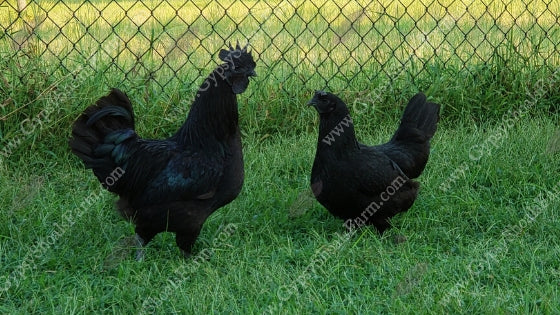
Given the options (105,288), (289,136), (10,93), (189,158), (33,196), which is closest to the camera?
(105,288)

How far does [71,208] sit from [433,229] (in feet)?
6.53

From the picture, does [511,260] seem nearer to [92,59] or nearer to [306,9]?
[92,59]

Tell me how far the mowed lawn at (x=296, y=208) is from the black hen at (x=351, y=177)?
0.14m

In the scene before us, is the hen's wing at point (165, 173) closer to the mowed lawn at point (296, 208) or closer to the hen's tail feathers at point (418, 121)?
the mowed lawn at point (296, 208)

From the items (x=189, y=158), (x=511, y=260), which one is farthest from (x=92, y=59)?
(x=511, y=260)

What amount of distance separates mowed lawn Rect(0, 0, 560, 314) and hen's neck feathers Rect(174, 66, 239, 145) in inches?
22.7

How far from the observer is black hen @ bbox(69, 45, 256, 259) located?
3428mm

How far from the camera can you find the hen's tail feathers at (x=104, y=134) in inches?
134

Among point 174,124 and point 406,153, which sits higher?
point 406,153

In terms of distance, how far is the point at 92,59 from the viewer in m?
5.30

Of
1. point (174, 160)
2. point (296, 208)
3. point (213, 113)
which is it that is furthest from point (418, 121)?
point (174, 160)

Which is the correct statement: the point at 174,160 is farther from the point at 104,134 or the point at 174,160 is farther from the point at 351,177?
the point at 351,177

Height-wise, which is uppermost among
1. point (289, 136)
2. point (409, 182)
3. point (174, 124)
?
point (409, 182)

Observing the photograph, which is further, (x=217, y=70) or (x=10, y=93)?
(x=10, y=93)
